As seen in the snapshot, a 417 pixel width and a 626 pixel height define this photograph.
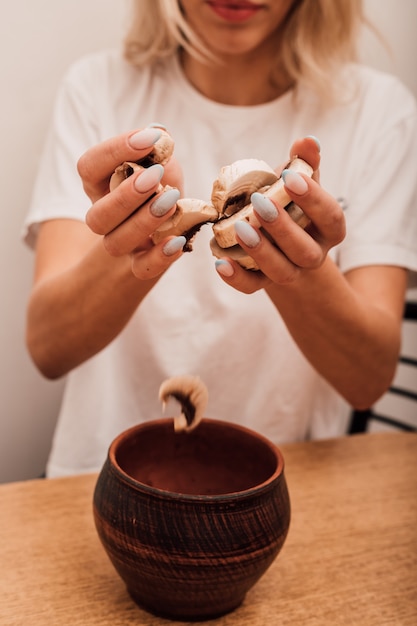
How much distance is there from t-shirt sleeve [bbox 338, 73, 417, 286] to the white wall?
0.58ft

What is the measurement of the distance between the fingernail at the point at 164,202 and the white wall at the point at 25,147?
787 mm

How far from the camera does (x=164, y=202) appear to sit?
529 mm

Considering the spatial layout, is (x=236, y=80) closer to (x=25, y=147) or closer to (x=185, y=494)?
(x=25, y=147)

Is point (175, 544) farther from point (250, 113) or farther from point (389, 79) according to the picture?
point (389, 79)

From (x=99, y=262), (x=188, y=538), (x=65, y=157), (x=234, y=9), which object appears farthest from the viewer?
(x=65, y=157)

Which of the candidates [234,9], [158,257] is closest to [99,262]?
[158,257]

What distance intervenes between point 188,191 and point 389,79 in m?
0.45

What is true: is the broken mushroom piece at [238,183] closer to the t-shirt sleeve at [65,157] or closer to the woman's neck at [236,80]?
the t-shirt sleeve at [65,157]

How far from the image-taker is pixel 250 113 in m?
1.13

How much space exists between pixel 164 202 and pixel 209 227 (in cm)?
58

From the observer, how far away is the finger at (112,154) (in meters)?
0.52

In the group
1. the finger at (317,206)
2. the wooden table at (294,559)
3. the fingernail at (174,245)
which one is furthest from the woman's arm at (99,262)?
the wooden table at (294,559)

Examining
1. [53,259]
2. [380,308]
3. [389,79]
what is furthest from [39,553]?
[389,79]

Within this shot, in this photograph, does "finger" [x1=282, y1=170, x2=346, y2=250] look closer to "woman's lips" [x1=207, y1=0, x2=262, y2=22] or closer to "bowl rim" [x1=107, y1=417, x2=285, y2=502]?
"bowl rim" [x1=107, y1=417, x2=285, y2=502]
